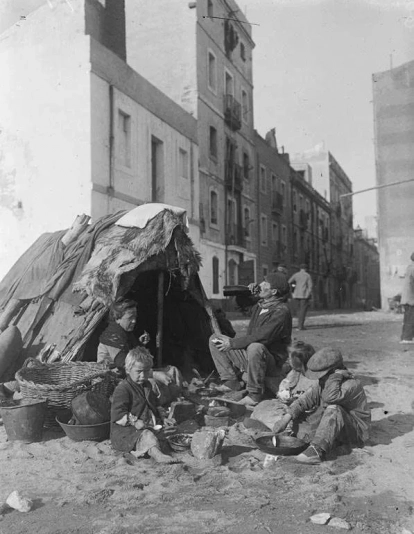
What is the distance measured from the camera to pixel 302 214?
3934 centimetres

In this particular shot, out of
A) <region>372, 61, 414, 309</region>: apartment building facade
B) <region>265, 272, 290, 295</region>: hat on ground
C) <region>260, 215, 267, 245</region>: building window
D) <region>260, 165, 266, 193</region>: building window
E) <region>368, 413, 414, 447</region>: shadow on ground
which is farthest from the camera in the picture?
<region>260, 165, 266, 193</region>: building window

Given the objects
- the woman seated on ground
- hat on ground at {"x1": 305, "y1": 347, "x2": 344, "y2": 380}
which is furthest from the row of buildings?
hat on ground at {"x1": 305, "y1": 347, "x2": 344, "y2": 380}

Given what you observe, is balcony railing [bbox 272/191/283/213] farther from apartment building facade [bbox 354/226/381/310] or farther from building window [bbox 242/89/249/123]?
apartment building facade [bbox 354/226/381/310]

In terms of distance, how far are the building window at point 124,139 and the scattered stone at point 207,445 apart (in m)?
13.3

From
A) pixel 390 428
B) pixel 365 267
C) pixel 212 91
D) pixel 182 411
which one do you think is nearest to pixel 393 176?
pixel 212 91

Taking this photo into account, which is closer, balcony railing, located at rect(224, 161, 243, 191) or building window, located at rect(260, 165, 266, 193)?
balcony railing, located at rect(224, 161, 243, 191)

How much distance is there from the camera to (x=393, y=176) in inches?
1078

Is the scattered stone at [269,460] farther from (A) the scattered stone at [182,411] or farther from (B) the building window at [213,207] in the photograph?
(B) the building window at [213,207]

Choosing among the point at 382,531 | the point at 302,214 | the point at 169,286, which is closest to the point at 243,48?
the point at 302,214

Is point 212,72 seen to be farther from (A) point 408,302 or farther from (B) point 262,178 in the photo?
(A) point 408,302

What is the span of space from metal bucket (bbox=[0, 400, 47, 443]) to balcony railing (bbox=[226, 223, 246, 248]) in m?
21.1

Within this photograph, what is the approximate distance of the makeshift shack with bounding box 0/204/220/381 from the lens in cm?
618

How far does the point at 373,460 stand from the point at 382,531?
124 cm

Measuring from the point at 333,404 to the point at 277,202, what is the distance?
29.7 m
